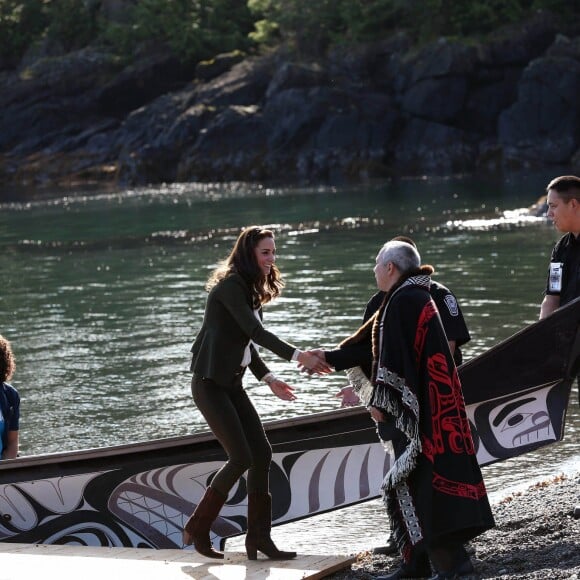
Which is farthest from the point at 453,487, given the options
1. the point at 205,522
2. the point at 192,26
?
the point at 192,26

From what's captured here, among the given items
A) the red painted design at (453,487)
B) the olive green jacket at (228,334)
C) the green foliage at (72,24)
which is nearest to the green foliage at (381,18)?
the green foliage at (72,24)

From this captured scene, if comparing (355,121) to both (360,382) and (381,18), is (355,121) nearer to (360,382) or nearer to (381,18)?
(381,18)

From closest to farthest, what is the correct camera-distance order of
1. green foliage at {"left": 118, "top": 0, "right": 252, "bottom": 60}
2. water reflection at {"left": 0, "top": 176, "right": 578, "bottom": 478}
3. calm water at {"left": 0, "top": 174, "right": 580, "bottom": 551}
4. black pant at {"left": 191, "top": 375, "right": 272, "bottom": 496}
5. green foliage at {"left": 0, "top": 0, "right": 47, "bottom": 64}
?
black pant at {"left": 191, "top": 375, "right": 272, "bottom": 496}, calm water at {"left": 0, "top": 174, "right": 580, "bottom": 551}, water reflection at {"left": 0, "top": 176, "right": 578, "bottom": 478}, green foliage at {"left": 118, "top": 0, "right": 252, "bottom": 60}, green foliage at {"left": 0, "top": 0, "right": 47, "bottom": 64}

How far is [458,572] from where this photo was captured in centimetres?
662

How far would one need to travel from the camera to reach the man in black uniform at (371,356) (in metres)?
6.77

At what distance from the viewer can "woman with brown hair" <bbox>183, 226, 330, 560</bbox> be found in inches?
280

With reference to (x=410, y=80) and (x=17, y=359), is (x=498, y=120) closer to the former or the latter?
(x=410, y=80)

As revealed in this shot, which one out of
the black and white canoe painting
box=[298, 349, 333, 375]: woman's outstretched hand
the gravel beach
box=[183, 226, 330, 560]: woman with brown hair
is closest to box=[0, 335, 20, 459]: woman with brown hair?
the black and white canoe painting

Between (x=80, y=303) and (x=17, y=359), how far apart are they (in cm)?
633

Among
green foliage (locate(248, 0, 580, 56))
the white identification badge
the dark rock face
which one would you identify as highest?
green foliage (locate(248, 0, 580, 56))

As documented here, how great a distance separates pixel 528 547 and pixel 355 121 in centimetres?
5671

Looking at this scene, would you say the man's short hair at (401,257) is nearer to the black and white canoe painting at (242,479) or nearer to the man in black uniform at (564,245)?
the man in black uniform at (564,245)

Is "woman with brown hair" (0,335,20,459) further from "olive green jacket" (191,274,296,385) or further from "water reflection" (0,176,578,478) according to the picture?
"water reflection" (0,176,578,478)

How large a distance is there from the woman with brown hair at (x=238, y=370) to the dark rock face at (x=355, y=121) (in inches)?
2049
